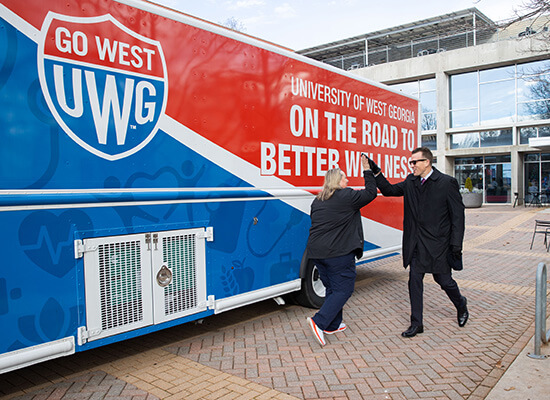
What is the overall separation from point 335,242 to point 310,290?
1.46 m

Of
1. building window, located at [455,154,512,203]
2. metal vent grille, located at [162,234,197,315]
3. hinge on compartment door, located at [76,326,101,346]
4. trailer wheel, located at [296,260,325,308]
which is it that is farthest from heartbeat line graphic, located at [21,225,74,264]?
building window, located at [455,154,512,203]

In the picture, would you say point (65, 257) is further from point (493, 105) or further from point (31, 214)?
point (493, 105)

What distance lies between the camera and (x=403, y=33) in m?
29.1

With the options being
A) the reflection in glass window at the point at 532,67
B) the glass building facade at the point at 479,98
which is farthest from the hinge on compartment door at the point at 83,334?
the reflection in glass window at the point at 532,67

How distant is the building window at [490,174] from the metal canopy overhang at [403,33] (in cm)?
780

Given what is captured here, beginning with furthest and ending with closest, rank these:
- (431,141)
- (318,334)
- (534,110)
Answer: (431,141) → (534,110) → (318,334)

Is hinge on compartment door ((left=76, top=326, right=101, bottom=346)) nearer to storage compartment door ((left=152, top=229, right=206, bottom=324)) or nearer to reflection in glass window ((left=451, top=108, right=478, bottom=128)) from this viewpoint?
storage compartment door ((left=152, top=229, right=206, bottom=324))

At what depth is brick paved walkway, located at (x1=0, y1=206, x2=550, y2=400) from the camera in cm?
369

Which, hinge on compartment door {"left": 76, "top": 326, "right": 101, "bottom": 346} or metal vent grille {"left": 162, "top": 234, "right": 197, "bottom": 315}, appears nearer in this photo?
hinge on compartment door {"left": 76, "top": 326, "right": 101, "bottom": 346}

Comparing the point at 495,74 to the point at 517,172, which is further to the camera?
the point at 495,74

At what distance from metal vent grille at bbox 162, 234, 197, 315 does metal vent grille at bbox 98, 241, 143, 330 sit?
0.28 metres

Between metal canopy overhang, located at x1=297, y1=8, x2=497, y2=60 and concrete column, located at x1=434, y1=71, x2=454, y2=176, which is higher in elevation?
metal canopy overhang, located at x1=297, y1=8, x2=497, y2=60

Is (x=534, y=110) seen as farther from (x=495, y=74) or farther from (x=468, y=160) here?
(x=468, y=160)

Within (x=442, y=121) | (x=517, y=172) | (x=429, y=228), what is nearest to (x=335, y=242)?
(x=429, y=228)
